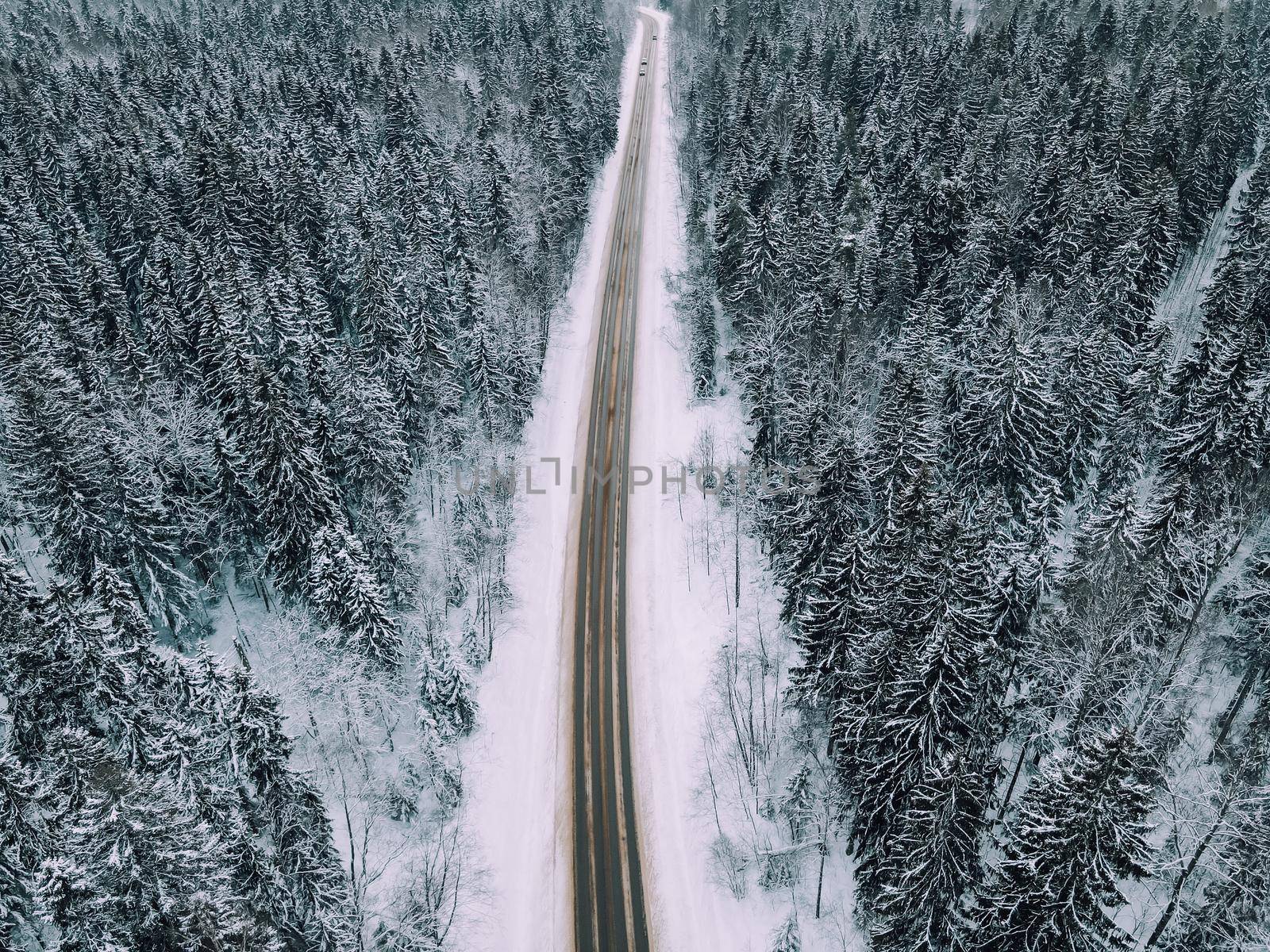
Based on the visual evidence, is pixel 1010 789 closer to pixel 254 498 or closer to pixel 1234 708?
pixel 1234 708

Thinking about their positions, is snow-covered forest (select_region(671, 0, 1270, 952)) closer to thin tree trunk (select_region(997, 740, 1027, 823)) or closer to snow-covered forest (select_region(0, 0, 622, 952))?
thin tree trunk (select_region(997, 740, 1027, 823))

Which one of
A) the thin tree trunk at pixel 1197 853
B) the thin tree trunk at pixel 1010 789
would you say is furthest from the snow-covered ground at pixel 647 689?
the thin tree trunk at pixel 1197 853

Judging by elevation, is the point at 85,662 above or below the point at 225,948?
above

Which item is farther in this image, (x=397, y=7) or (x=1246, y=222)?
(x=397, y=7)

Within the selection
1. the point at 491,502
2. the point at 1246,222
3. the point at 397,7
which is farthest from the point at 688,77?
the point at 491,502

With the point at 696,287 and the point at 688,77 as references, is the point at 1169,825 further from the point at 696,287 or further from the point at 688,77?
the point at 688,77

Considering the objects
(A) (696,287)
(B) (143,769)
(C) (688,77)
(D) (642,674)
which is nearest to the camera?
(B) (143,769)

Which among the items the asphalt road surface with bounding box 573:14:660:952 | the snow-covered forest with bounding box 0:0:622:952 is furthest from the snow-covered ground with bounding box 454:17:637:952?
the snow-covered forest with bounding box 0:0:622:952

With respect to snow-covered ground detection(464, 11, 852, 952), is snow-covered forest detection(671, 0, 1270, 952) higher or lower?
higher
